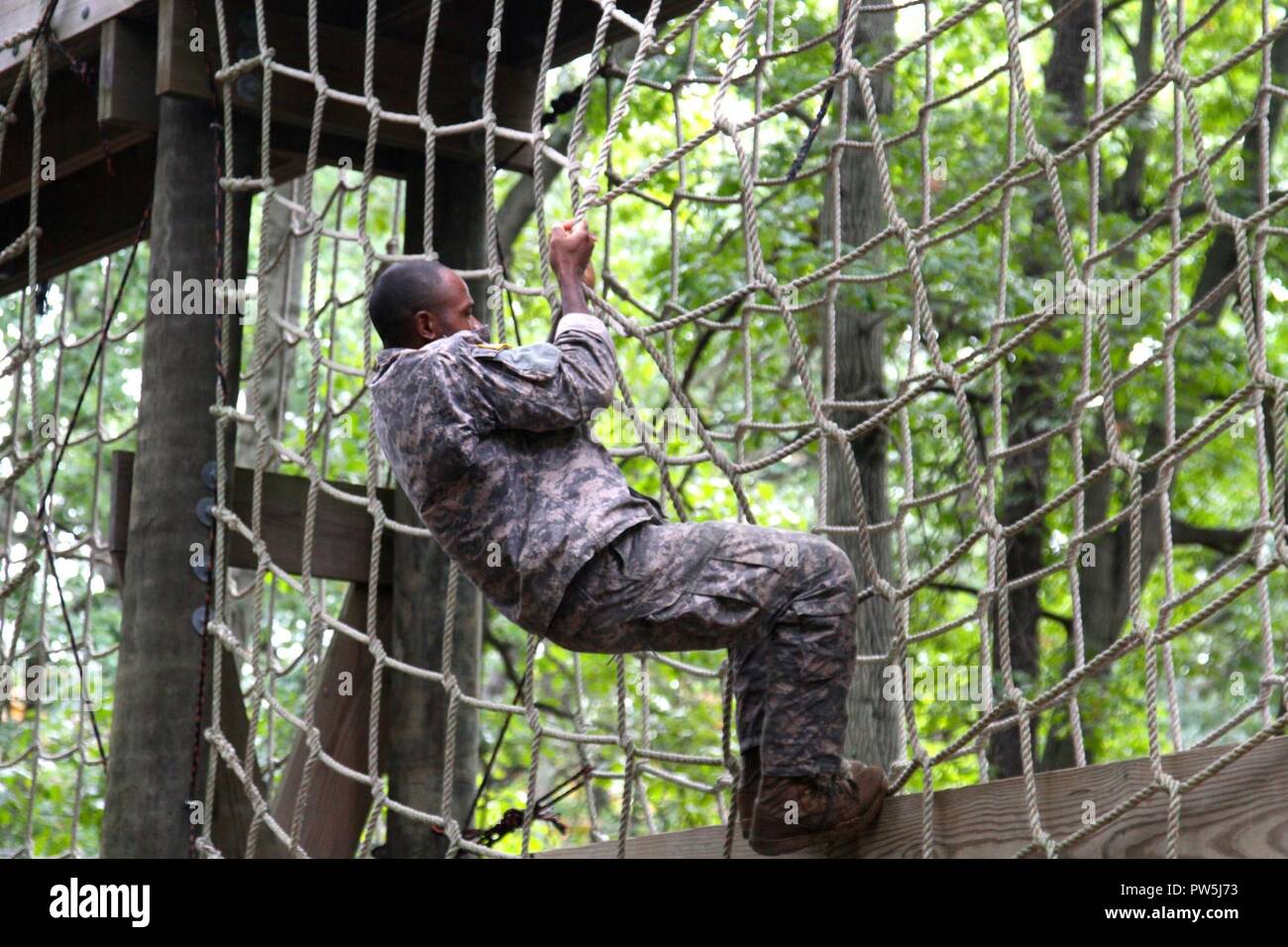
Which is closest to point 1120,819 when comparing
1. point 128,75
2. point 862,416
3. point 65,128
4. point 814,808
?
point 814,808

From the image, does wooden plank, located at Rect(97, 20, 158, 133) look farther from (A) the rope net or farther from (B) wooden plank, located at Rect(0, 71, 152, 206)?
(B) wooden plank, located at Rect(0, 71, 152, 206)

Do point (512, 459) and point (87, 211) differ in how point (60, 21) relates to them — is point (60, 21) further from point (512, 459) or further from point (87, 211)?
point (512, 459)

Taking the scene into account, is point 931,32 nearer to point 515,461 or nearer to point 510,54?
point 515,461

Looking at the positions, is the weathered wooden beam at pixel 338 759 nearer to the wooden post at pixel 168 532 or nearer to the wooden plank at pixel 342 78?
the wooden post at pixel 168 532

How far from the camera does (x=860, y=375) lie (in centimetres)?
477

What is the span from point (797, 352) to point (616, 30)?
106 centimetres

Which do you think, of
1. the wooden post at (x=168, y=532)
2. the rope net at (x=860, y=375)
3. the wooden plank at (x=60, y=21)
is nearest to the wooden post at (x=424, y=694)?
the rope net at (x=860, y=375)

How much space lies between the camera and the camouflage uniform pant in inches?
77.2

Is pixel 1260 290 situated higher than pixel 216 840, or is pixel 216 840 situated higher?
pixel 1260 290

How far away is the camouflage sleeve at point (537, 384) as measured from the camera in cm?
194

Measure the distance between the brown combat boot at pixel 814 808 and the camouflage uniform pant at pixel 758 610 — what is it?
24 millimetres

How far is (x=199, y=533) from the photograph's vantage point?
9.67ft

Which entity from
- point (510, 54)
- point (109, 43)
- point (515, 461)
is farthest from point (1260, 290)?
point (109, 43)

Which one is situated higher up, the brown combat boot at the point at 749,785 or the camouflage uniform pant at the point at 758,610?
the camouflage uniform pant at the point at 758,610
